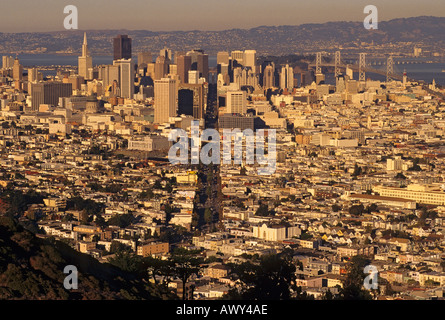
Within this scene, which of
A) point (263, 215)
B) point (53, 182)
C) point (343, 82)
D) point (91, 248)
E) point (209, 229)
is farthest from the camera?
point (343, 82)

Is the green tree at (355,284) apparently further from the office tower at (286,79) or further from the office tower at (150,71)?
the office tower at (150,71)

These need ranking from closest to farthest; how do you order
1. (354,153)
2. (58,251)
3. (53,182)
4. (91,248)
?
(58,251) < (91,248) < (53,182) < (354,153)

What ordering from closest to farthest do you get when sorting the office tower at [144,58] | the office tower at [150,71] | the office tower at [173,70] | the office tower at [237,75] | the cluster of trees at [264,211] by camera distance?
the cluster of trees at [264,211] → the office tower at [173,70] → the office tower at [237,75] → the office tower at [150,71] → the office tower at [144,58]

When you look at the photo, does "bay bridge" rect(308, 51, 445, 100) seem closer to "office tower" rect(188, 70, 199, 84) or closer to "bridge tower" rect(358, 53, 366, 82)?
"bridge tower" rect(358, 53, 366, 82)

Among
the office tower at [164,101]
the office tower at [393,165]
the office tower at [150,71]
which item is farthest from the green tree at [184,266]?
the office tower at [150,71]

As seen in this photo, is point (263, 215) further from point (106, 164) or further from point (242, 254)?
point (106, 164)

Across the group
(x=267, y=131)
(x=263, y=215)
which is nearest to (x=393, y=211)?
(x=263, y=215)
